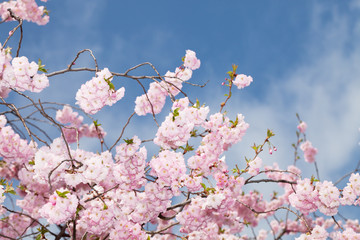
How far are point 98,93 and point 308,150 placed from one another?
891 cm

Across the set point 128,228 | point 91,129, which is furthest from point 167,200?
point 91,129

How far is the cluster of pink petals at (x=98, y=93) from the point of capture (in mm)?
4035

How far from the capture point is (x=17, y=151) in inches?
205

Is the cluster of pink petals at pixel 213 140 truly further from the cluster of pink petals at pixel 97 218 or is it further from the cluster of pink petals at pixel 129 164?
the cluster of pink petals at pixel 97 218

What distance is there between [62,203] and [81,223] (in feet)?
3.26

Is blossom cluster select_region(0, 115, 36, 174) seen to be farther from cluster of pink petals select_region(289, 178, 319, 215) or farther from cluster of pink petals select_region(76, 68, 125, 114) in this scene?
cluster of pink petals select_region(289, 178, 319, 215)

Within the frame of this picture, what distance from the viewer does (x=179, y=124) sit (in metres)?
3.96

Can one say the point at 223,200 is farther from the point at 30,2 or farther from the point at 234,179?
the point at 30,2

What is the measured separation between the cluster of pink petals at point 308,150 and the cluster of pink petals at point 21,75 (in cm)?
921

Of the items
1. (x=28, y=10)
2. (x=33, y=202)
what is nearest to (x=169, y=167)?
(x=33, y=202)

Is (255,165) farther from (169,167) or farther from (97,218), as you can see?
(97,218)

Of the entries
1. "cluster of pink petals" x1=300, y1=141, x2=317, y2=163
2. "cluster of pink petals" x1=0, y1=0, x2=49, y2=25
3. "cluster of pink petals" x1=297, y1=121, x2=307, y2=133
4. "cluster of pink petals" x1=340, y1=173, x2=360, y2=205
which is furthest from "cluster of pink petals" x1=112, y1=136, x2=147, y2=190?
"cluster of pink petals" x1=300, y1=141, x2=317, y2=163

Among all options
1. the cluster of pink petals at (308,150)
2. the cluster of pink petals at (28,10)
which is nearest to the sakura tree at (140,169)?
the cluster of pink petals at (28,10)

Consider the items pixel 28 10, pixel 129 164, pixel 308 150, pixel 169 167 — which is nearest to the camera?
pixel 169 167
